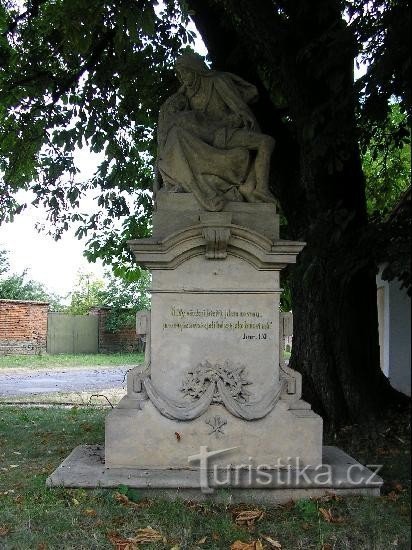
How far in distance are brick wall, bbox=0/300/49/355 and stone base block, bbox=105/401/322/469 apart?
23703 mm

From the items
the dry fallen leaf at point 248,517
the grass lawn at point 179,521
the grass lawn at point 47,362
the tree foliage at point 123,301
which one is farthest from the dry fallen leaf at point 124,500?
the tree foliage at point 123,301

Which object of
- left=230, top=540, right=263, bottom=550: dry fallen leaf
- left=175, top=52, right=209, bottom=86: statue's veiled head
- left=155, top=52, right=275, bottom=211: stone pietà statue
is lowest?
left=230, top=540, right=263, bottom=550: dry fallen leaf

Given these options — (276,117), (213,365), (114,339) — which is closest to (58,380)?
(276,117)

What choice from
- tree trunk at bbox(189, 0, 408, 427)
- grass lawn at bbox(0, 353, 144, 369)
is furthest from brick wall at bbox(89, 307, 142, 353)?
tree trunk at bbox(189, 0, 408, 427)

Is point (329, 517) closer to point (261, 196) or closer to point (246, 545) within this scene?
point (246, 545)

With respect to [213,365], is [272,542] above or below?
below

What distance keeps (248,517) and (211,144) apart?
146 inches

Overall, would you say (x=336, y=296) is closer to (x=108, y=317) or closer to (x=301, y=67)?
(x=301, y=67)

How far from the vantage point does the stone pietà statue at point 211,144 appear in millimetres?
6449

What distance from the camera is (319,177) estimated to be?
25.7ft

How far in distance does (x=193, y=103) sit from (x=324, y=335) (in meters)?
3.61

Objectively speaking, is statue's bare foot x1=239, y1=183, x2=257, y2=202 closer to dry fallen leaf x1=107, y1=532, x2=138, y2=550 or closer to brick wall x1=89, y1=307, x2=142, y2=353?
dry fallen leaf x1=107, y1=532, x2=138, y2=550

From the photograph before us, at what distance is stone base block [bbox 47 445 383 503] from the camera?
18.0 ft

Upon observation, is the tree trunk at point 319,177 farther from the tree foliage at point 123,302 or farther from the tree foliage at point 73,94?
the tree foliage at point 123,302
